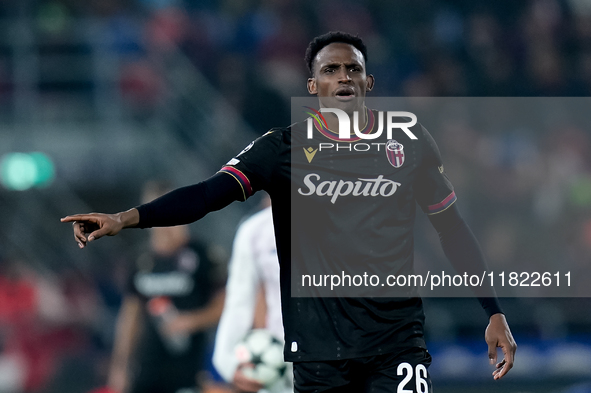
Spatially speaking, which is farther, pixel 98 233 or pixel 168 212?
pixel 168 212

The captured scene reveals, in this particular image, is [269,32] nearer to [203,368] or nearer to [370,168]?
[203,368]

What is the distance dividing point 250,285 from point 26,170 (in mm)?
5796

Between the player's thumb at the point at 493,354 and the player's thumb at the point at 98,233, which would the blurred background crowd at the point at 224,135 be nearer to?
the player's thumb at the point at 493,354

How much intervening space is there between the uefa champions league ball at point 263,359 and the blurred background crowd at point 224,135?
2837mm

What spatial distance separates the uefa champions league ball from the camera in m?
5.09

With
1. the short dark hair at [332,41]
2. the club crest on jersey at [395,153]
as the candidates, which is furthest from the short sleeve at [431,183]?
the short dark hair at [332,41]

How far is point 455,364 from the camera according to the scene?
25.1 feet

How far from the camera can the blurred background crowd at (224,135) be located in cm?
901

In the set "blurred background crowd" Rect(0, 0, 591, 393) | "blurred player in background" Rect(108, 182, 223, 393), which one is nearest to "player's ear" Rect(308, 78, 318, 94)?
"blurred player in background" Rect(108, 182, 223, 393)

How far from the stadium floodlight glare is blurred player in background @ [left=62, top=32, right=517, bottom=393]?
7466 mm

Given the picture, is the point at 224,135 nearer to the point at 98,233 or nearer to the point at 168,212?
the point at 168,212

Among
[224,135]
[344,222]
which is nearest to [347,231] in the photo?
[344,222]

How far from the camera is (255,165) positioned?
3.54 meters

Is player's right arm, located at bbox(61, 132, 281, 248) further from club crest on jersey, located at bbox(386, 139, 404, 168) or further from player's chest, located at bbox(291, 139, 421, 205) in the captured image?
club crest on jersey, located at bbox(386, 139, 404, 168)
